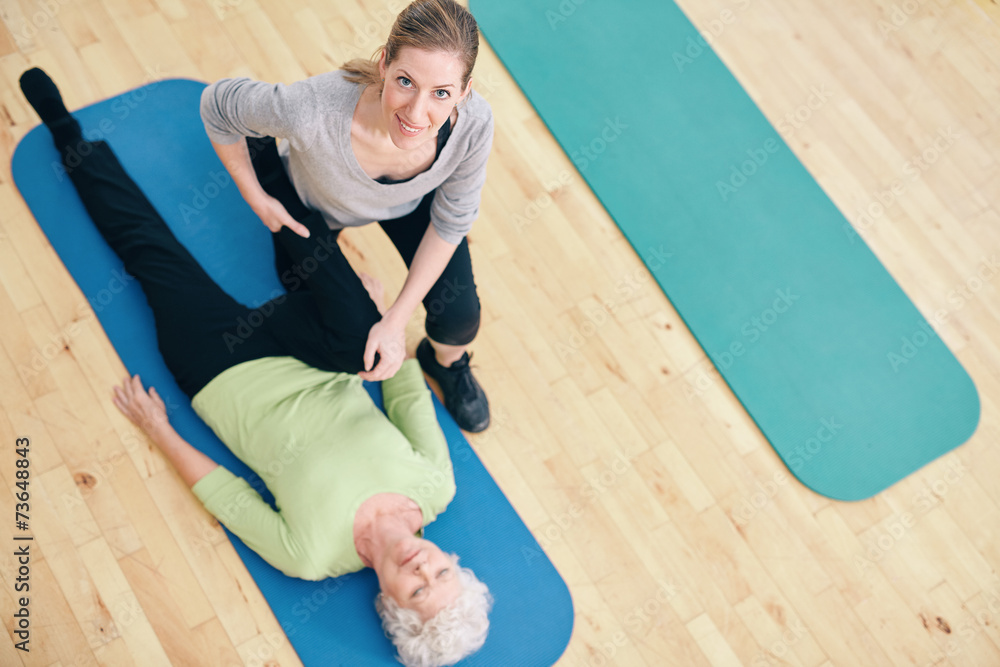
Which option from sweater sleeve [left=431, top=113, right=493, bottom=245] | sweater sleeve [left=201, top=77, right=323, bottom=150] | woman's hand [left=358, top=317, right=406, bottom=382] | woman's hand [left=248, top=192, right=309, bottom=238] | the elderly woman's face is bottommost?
the elderly woman's face

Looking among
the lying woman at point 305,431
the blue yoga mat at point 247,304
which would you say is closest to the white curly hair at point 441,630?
the lying woman at point 305,431

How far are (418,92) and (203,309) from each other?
3.48 ft

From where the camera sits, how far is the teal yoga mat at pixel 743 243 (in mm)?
2480

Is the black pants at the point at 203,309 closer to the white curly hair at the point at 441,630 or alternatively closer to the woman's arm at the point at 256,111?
the woman's arm at the point at 256,111

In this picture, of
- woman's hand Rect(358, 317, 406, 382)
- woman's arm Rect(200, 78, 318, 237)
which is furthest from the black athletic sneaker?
Answer: woman's arm Rect(200, 78, 318, 237)

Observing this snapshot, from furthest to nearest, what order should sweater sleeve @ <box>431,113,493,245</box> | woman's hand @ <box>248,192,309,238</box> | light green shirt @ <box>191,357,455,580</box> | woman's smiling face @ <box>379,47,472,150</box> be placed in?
1. light green shirt @ <box>191,357,455,580</box>
2. woman's hand @ <box>248,192,309,238</box>
3. sweater sleeve @ <box>431,113,493,245</box>
4. woman's smiling face @ <box>379,47,472,150</box>

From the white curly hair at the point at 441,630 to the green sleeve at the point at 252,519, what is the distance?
259 mm

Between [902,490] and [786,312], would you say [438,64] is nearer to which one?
[786,312]

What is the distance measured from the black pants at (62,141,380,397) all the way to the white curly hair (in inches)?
26.3

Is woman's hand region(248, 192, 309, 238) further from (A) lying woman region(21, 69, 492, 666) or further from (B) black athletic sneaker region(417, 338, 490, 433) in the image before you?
(B) black athletic sneaker region(417, 338, 490, 433)

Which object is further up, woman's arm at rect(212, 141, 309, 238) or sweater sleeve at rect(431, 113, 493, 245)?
sweater sleeve at rect(431, 113, 493, 245)

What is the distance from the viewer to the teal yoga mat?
248 cm

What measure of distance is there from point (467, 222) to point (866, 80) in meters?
2.08

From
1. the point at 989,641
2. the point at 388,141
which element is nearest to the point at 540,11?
the point at 388,141
